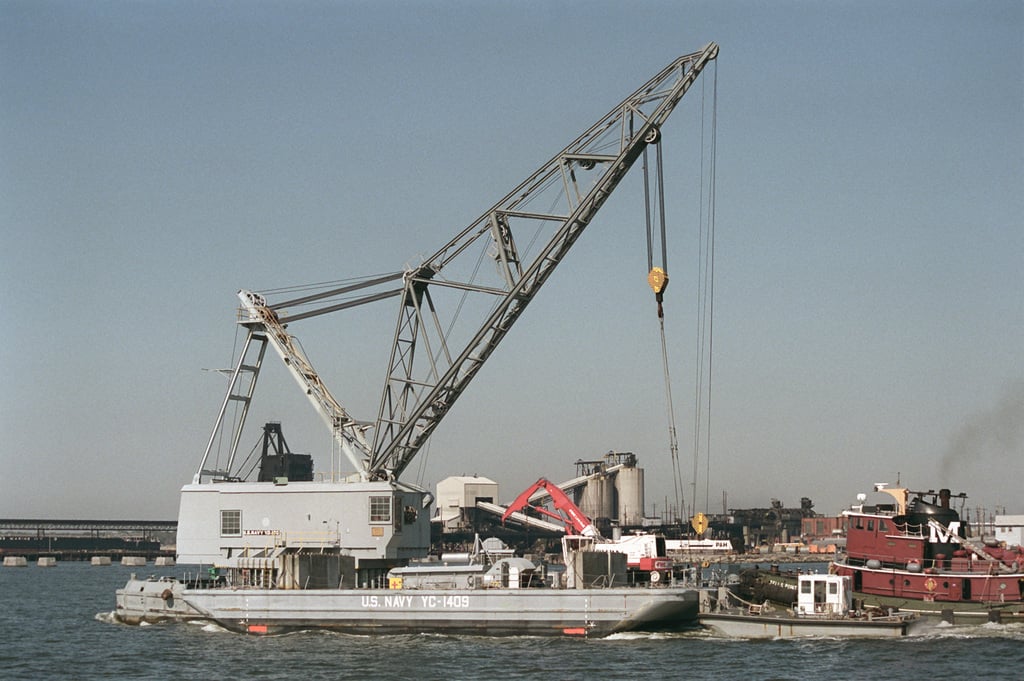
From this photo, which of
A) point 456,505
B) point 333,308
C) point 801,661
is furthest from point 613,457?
point 801,661

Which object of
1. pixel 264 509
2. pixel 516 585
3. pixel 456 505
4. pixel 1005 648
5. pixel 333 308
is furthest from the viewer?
pixel 456 505

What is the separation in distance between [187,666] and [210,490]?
48.9ft

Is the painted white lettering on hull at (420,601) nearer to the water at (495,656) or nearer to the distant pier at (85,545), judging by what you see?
the water at (495,656)

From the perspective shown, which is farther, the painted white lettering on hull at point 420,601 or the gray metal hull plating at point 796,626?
the painted white lettering on hull at point 420,601

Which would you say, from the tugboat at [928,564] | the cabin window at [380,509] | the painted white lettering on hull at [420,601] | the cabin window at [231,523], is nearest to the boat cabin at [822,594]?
the tugboat at [928,564]

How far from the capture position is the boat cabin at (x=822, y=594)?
5103cm

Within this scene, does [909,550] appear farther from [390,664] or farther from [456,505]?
[456,505]

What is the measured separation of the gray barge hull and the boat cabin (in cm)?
470

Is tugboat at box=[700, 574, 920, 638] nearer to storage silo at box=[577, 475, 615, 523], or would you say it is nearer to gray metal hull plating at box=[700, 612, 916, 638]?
gray metal hull plating at box=[700, 612, 916, 638]

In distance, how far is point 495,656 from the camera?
4600 cm

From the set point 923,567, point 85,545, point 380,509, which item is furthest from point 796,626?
point 85,545

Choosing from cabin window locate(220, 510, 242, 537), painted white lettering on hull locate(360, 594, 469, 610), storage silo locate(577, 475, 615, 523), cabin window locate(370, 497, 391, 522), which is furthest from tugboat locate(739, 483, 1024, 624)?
storage silo locate(577, 475, 615, 523)

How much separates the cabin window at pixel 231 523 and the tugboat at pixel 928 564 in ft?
92.8

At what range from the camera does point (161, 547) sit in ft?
625
